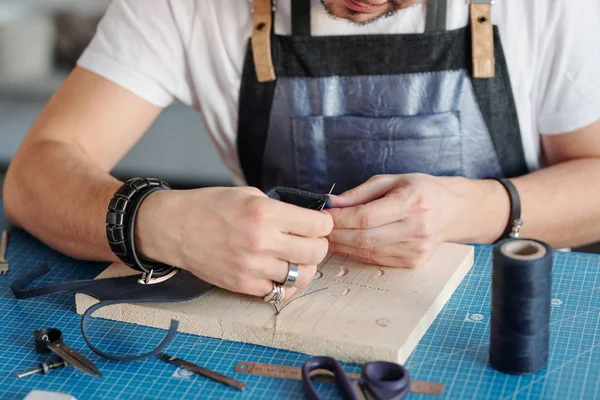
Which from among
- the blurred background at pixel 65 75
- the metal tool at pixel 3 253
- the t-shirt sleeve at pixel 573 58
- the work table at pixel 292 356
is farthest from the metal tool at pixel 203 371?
the blurred background at pixel 65 75

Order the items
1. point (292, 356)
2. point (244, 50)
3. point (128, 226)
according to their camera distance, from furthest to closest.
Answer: point (244, 50) < point (128, 226) < point (292, 356)

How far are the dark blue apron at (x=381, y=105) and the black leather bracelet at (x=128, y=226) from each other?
0.47 m

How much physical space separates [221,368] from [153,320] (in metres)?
0.19

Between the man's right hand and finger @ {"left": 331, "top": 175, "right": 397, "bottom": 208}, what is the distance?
98 millimetres

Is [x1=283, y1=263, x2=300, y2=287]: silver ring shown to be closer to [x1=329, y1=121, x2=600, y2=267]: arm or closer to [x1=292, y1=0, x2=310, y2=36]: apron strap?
[x1=329, y1=121, x2=600, y2=267]: arm

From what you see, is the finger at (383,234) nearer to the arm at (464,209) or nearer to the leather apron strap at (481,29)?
the arm at (464,209)

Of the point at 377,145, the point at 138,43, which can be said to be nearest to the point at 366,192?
the point at 377,145

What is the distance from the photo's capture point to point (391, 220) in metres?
1.46

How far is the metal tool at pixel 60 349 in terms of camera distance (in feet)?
4.08

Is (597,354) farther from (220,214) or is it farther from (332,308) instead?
(220,214)

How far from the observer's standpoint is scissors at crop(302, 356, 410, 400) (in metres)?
1.13

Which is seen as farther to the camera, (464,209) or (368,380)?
(464,209)

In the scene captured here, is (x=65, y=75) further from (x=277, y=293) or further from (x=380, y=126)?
(x=277, y=293)

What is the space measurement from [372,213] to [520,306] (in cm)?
35
